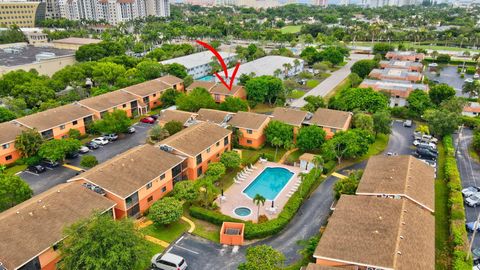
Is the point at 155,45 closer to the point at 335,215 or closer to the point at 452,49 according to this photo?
the point at 452,49

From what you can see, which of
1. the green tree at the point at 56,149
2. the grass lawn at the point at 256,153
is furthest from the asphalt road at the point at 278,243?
the green tree at the point at 56,149

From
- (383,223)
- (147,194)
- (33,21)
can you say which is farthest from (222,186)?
(33,21)

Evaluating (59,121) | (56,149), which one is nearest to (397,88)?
(59,121)

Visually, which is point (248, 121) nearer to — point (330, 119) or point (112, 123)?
point (330, 119)

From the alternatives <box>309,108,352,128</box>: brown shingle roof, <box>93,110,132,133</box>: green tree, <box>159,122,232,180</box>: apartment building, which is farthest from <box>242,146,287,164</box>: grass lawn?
<box>93,110,132,133</box>: green tree

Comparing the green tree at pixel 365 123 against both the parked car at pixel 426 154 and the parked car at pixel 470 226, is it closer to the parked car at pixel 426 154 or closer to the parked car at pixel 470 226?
the parked car at pixel 426 154
